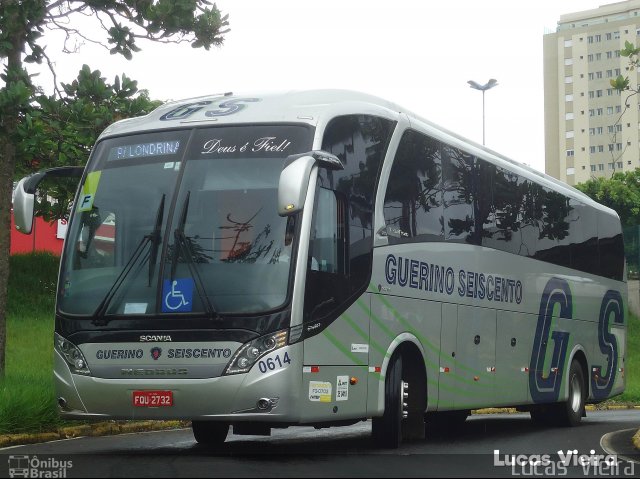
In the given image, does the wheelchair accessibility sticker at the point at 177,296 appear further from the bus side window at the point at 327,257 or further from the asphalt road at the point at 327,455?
the asphalt road at the point at 327,455

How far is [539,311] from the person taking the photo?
1722cm

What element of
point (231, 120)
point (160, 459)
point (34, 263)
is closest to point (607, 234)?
point (231, 120)

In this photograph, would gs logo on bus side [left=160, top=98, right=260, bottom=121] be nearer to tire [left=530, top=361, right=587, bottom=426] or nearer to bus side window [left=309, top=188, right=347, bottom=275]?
bus side window [left=309, top=188, right=347, bottom=275]

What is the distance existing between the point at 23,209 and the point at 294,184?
3.29 m

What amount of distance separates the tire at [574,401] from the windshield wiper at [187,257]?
9.33m

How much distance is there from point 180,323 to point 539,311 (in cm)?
789

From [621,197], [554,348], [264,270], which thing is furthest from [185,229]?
[621,197]

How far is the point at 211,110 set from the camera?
39.6 feet

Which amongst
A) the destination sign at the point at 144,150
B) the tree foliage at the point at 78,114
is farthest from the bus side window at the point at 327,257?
the tree foliage at the point at 78,114

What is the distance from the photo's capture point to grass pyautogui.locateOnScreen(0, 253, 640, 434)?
1353 centimetres

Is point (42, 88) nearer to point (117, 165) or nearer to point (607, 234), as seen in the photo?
point (117, 165)

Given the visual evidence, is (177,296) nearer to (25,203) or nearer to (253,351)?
(253,351)

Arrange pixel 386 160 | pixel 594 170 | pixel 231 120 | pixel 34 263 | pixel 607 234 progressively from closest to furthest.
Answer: pixel 231 120 < pixel 386 160 < pixel 607 234 < pixel 34 263 < pixel 594 170

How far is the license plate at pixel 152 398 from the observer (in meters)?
10.7
